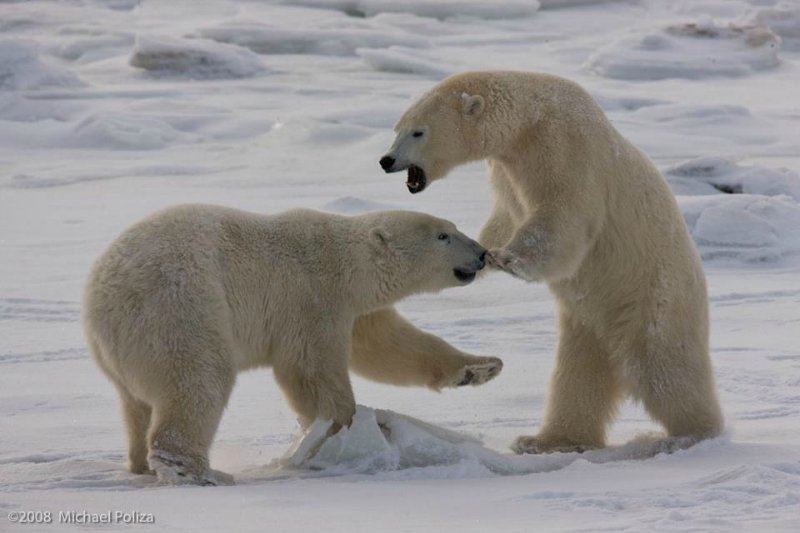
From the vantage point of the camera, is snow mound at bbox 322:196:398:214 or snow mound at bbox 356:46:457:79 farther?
snow mound at bbox 356:46:457:79

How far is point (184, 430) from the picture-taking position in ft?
13.6

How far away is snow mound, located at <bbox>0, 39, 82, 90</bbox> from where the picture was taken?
13242 millimetres

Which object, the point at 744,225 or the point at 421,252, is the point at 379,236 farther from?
the point at 744,225

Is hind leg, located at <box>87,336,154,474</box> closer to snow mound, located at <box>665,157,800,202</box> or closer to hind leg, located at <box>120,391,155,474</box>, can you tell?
hind leg, located at <box>120,391,155,474</box>

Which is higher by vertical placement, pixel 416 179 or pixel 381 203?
pixel 416 179

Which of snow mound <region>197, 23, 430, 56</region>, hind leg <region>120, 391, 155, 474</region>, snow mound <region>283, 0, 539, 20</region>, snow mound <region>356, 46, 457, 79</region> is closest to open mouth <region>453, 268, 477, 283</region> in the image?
hind leg <region>120, 391, 155, 474</region>

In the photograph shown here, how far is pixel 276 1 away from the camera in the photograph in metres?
19.3

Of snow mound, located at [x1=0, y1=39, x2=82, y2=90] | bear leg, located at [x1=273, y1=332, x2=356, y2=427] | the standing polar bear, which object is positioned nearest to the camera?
bear leg, located at [x1=273, y1=332, x2=356, y2=427]

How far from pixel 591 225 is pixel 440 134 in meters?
0.65

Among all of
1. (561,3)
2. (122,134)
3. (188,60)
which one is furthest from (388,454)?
(561,3)

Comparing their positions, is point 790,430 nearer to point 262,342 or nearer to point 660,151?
point 262,342

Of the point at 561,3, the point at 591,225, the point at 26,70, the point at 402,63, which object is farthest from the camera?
the point at 561,3

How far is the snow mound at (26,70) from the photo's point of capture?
13.2 meters

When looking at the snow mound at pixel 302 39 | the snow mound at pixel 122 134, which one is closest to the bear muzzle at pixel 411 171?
the snow mound at pixel 122 134
